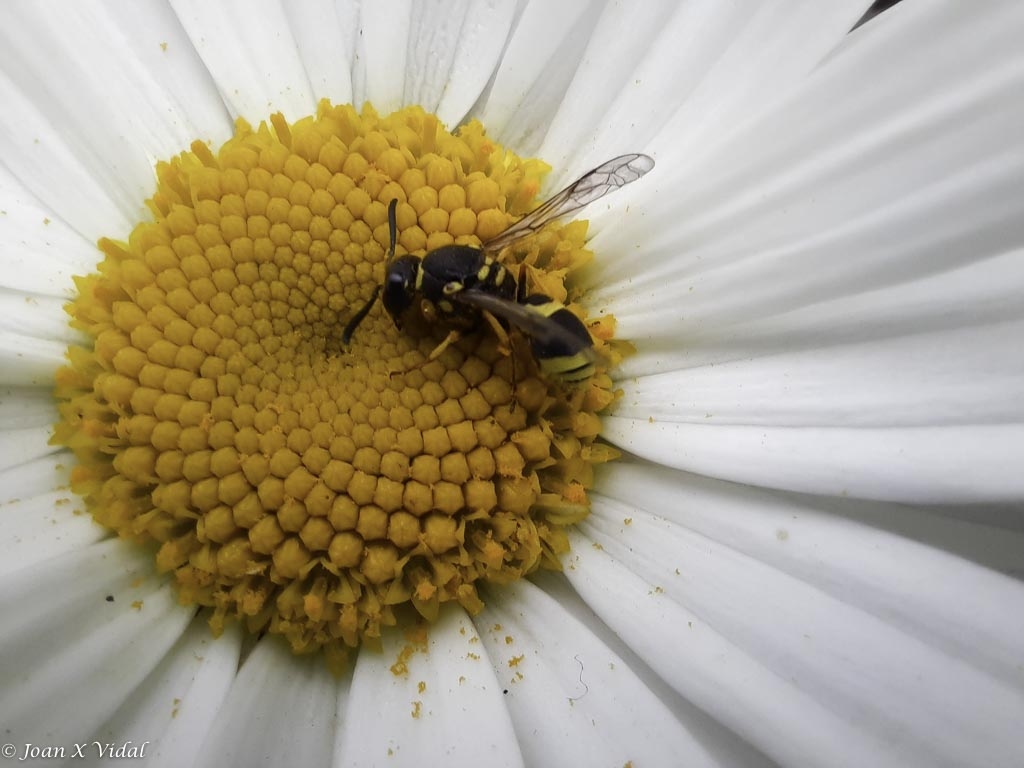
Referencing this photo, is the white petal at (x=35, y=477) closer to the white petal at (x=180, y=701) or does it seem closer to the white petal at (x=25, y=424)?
the white petal at (x=25, y=424)

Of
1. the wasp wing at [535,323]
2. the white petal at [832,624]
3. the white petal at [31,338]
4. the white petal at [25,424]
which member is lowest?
the white petal at [25,424]

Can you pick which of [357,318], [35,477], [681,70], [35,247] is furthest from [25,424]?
[681,70]

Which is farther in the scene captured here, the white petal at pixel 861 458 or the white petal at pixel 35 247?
the white petal at pixel 35 247

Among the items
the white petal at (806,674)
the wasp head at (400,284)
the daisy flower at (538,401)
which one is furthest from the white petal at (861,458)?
the wasp head at (400,284)

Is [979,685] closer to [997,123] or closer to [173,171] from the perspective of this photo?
[997,123]

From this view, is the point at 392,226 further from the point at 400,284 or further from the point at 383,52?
the point at 383,52

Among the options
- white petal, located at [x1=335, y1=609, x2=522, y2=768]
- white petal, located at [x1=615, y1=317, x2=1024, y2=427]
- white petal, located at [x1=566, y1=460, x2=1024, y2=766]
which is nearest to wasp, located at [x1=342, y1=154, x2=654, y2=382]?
white petal, located at [x1=615, y1=317, x2=1024, y2=427]

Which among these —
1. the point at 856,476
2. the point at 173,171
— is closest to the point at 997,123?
the point at 856,476
